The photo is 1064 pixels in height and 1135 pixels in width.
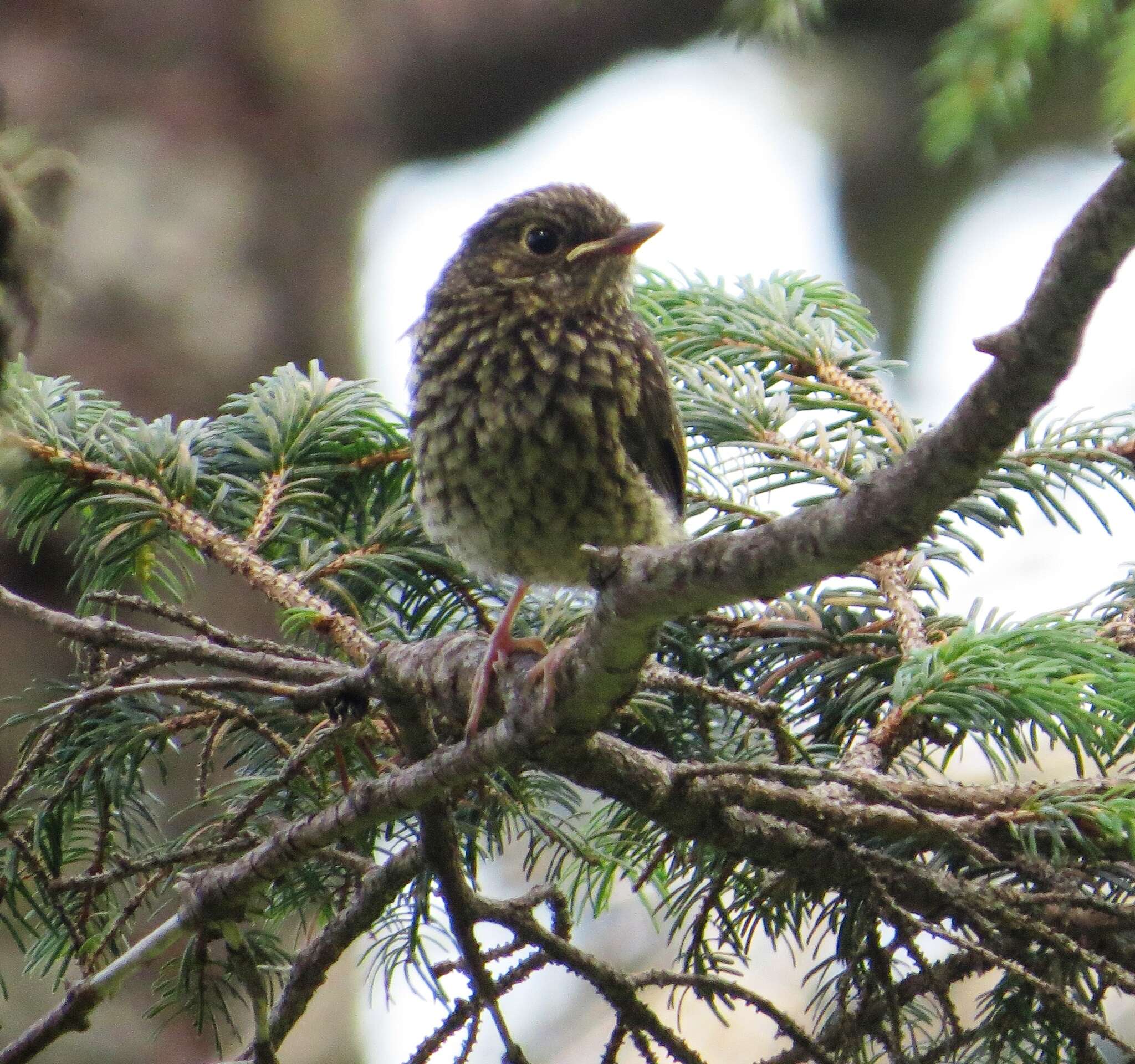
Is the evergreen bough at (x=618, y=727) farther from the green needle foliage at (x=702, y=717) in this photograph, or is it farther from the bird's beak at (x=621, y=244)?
the bird's beak at (x=621, y=244)

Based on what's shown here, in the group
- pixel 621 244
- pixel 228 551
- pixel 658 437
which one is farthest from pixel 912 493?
pixel 621 244

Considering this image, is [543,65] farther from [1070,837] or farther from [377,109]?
[1070,837]

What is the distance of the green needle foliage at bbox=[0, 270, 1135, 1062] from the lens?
1.49 metres

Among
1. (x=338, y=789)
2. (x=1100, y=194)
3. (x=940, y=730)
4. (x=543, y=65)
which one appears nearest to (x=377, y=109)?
(x=543, y=65)

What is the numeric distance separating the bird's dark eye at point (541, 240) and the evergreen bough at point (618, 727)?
33 cm

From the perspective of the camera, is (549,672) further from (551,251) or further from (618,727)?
(551,251)

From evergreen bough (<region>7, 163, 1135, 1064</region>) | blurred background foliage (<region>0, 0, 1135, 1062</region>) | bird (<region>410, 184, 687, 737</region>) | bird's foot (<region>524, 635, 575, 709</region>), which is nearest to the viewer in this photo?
bird's foot (<region>524, 635, 575, 709</region>)

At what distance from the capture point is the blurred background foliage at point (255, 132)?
4.07m

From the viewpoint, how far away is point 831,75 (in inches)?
218

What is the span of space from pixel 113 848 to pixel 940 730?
46.1 inches

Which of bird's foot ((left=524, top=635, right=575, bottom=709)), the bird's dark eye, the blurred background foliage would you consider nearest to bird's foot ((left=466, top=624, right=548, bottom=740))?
bird's foot ((left=524, top=635, right=575, bottom=709))

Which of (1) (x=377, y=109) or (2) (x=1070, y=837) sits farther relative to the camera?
(1) (x=377, y=109)

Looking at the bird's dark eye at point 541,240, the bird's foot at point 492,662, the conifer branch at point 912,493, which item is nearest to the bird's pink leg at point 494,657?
the bird's foot at point 492,662

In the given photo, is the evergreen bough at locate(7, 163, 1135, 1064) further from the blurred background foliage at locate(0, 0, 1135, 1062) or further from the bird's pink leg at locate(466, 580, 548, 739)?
the blurred background foliage at locate(0, 0, 1135, 1062)
